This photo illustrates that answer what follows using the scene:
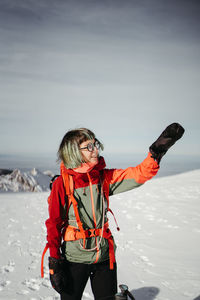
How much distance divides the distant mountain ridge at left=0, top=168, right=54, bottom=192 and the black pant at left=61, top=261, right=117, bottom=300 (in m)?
A: 20.8

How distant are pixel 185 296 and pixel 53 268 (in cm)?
270

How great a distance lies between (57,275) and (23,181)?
22.6 metres

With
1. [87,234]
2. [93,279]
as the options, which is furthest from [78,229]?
[93,279]

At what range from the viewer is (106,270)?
201 cm

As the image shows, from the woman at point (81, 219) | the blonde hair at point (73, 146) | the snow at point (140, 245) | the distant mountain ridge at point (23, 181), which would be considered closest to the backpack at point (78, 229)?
the woman at point (81, 219)

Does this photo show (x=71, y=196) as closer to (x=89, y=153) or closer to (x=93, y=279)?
(x=89, y=153)

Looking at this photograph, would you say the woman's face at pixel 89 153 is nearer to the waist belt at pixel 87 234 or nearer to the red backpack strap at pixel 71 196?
the red backpack strap at pixel 71 196

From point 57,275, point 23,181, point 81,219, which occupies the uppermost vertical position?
point 81,219

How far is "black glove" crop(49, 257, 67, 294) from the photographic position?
6.10 feet

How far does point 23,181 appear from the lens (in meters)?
23.3

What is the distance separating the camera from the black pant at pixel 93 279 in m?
1.95

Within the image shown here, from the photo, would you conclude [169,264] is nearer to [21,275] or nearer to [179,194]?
[21,275]

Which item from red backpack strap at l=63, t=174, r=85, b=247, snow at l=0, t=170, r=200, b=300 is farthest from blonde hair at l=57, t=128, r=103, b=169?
snow at l=0, t=170, r=200, b=300

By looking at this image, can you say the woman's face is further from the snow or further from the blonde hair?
the snow
